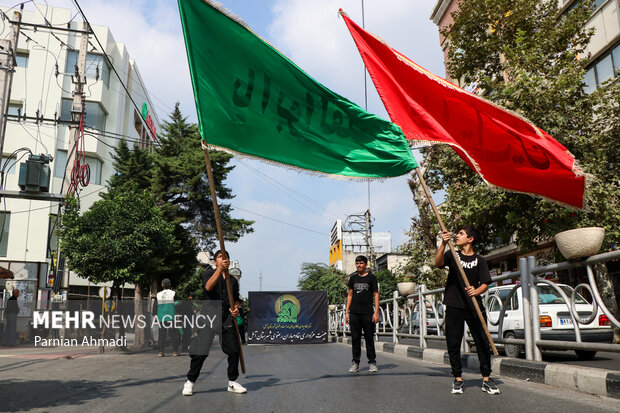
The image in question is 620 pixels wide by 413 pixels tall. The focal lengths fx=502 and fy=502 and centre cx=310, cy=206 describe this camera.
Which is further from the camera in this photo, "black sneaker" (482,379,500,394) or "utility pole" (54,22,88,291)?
"utility pole" (54,22,88,291)

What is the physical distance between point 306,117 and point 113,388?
378 centimetres

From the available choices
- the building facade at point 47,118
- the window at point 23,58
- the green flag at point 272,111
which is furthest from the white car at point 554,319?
the window at point 23,58

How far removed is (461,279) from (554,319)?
16.8 feet

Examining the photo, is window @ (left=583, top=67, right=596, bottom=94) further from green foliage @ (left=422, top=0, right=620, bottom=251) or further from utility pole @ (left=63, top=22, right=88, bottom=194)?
utility pole @ (left=63, top=22, right=88, bottom=194)

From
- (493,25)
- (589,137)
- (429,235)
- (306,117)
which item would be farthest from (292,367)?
(429,235)

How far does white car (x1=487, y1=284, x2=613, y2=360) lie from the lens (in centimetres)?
582

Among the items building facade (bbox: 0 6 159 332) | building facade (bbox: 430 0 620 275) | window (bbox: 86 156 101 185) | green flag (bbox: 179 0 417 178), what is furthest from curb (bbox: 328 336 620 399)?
window (bbox: 86 156 101 185)

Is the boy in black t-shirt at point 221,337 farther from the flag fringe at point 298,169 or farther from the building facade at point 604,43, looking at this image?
the building facade at point 604,43

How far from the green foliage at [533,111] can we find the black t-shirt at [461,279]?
6997mm

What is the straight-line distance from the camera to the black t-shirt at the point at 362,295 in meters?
7.49

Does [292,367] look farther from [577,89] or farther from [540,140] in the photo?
[577,89]

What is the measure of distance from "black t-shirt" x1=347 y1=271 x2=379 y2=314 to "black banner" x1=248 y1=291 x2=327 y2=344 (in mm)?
13586

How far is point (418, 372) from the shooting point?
6.84 m

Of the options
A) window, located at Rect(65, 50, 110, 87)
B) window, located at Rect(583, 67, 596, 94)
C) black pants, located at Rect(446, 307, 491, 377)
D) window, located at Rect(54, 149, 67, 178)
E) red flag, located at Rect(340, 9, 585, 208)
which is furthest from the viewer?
window, located at Rect(65, 50, 110, 87)
